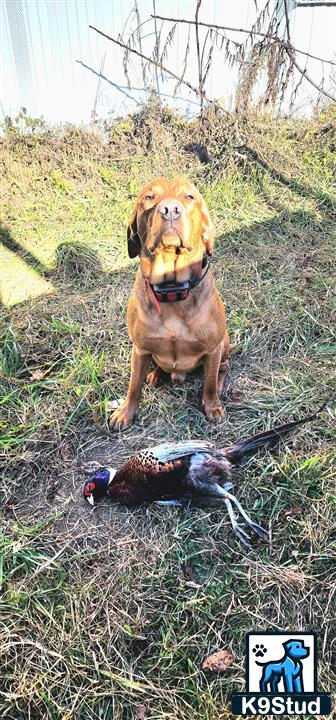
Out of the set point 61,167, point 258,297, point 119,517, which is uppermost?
point 61,167

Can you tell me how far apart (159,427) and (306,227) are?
289 cm

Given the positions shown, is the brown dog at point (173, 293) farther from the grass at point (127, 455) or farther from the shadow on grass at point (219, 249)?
the shadow on grass at point (219, 249)

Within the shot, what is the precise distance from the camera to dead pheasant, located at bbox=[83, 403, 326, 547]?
2.18 meters

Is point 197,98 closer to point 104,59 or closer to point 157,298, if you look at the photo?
point 104,59

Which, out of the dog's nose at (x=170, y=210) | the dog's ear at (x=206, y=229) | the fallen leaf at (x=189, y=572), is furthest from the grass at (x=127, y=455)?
the dog's nose at (x=170, y=210)

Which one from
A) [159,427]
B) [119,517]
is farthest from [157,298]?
[119,517]

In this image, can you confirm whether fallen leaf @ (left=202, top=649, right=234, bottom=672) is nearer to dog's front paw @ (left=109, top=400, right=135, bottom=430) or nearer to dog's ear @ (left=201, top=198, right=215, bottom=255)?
dog's front paw @ (left=109, top=400, right=135, bottom=430)

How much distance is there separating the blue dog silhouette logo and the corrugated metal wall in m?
5.29

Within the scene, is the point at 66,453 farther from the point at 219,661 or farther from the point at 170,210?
the point at 170,210

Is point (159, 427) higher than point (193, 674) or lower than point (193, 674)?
higher

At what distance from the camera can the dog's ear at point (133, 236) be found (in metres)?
2.16

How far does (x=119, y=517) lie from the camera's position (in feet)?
7.36

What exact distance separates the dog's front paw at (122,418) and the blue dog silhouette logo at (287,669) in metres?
1.26

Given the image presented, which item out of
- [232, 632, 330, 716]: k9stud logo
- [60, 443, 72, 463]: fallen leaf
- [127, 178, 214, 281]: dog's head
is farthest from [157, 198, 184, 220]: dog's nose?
[232, 632, 330, 716]: k9stud logo
